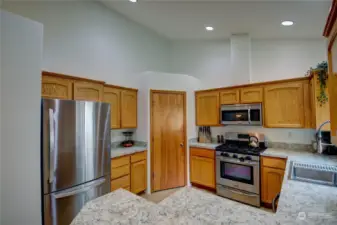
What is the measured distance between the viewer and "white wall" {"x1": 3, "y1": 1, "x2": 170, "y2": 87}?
270 cm

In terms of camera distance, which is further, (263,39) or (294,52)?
(263,39)

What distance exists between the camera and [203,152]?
3.75 meters

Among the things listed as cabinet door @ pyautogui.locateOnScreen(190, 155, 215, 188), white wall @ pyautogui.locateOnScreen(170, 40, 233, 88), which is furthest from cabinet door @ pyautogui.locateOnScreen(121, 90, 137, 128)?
white wall @ pyautogui.locateOnScreen(170, 40, 233, 88)

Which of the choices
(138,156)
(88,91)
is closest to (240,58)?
(138,156)

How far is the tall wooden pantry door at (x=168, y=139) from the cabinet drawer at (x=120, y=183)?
60 cm

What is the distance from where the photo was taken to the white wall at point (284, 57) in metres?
3.30

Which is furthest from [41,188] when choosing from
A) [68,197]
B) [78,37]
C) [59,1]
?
[59,1]

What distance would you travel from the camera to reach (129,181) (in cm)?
327

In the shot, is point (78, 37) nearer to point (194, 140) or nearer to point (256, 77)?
point (194, 140)

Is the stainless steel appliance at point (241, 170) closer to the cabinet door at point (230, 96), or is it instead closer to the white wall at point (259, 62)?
the white wall at point (259, 62)

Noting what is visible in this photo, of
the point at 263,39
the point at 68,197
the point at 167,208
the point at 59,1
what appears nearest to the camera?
the point at 167,208

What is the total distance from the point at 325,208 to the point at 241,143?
2582 mm

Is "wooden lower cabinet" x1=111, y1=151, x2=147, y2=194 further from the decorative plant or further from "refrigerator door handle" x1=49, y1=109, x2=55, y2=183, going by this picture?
the decorative plant

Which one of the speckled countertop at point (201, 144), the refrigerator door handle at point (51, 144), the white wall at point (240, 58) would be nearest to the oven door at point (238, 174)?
the speckled countertop at point (201, 144)
